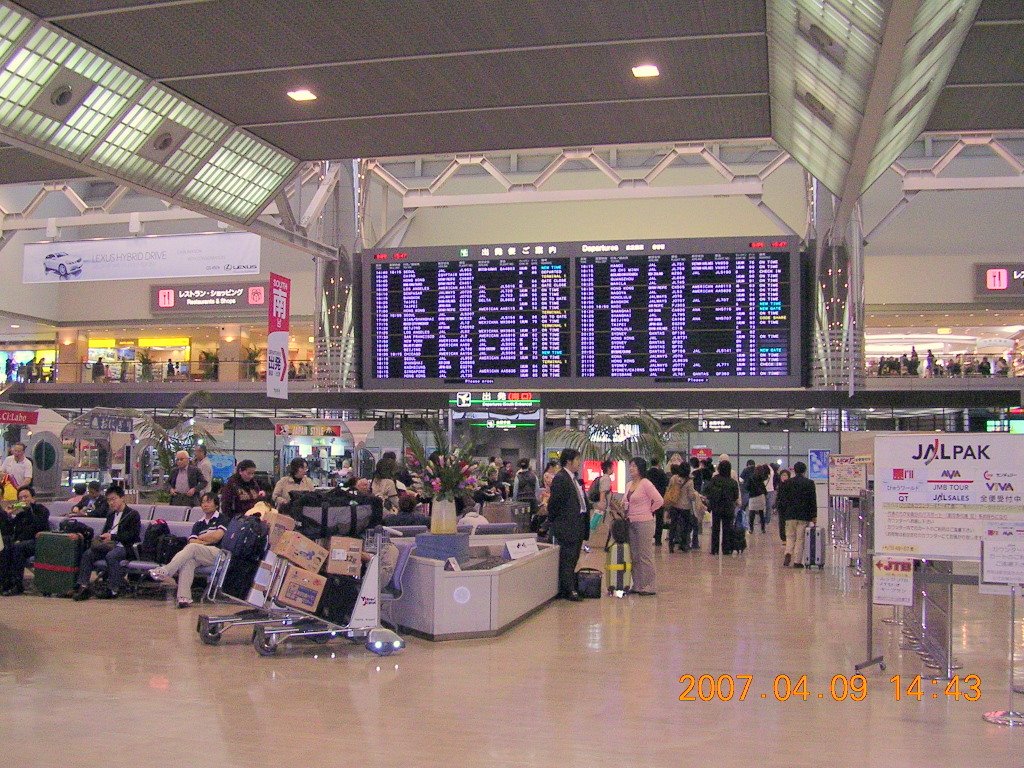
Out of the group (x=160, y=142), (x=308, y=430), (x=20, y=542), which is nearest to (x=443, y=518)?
(x=160, y=142)

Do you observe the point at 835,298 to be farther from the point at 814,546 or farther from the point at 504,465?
the point at 504,465

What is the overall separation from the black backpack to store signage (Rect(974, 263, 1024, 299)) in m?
24.5

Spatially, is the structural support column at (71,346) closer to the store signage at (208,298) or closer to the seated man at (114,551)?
the store signage at (208,298)

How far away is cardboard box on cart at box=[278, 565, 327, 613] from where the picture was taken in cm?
905

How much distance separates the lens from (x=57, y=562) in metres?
12.4

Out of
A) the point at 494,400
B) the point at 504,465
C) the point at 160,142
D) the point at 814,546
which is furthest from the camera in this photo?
the point at 504,465

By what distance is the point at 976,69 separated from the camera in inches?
363

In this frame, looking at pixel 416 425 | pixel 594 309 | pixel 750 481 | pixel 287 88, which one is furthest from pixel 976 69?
pixel 416 425

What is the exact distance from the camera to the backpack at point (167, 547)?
1270cm

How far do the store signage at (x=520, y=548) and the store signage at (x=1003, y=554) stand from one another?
191 inches

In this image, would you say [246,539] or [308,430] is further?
[308,430]

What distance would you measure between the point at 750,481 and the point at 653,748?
16340mm

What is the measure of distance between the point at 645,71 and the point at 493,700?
202 inches

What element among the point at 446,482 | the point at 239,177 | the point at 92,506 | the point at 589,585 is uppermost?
the point at 239,177
